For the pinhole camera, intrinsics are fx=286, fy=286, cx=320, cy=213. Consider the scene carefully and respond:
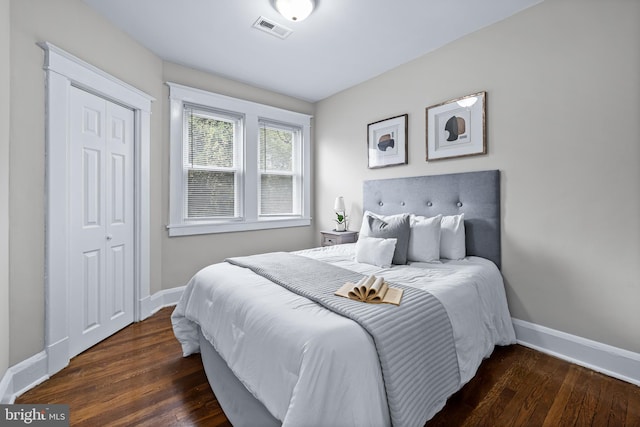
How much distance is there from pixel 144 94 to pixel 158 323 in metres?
2.23

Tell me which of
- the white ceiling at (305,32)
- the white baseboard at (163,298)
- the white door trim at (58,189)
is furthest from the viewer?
the white baseboard at (163,298)

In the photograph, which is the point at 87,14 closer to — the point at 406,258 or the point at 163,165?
the point at 163,165

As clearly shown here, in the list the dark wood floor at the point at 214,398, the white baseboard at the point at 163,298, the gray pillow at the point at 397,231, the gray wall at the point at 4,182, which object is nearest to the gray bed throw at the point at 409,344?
the dark wood floor at the point at 214,398

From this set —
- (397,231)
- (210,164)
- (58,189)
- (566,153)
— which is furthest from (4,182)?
(566,153)

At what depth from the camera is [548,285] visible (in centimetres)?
220

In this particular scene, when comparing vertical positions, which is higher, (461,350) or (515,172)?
(515,172)

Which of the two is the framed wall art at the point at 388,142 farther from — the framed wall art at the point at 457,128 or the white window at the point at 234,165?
the white window at the point at 234,165

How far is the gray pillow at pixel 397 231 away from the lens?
2389 millimetres

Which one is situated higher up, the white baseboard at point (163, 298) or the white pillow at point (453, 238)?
the white pillow at point (453, 238)

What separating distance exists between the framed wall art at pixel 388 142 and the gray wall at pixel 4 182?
10.1 feet

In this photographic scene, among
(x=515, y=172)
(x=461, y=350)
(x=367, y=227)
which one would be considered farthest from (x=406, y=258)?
(x=515, y=172)

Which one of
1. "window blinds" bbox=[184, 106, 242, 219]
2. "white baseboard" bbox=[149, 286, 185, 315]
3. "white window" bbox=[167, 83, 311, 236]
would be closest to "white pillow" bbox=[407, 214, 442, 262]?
"white window" bbox=[167, 83, 311, 236]

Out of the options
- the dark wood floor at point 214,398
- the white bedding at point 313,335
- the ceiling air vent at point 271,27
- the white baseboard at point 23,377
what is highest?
the ceiling air vent at point 271,27

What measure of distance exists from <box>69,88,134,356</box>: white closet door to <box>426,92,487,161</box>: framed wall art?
295 cm
